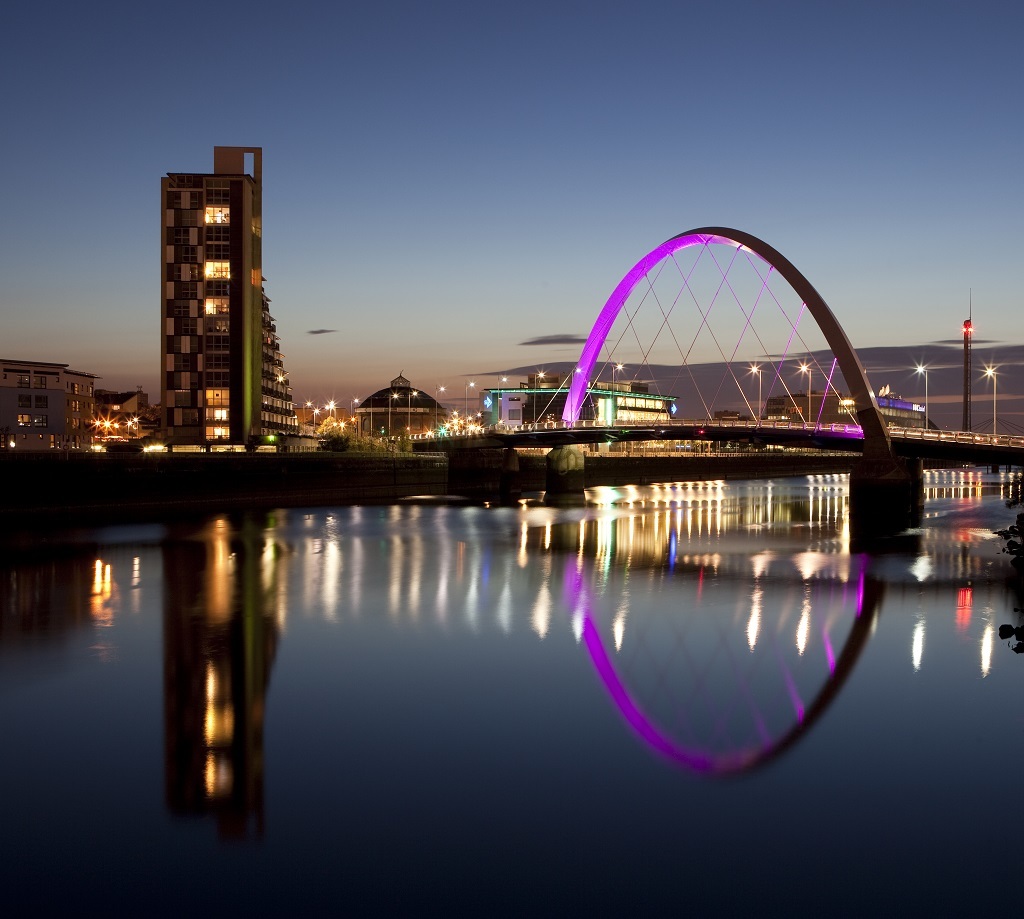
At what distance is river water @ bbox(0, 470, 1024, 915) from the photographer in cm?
967

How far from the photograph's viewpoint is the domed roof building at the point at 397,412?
173 meters

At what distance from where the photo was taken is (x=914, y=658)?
19375 millimetres

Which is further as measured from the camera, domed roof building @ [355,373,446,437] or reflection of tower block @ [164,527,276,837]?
domed roof building @ [355,373,446,437]

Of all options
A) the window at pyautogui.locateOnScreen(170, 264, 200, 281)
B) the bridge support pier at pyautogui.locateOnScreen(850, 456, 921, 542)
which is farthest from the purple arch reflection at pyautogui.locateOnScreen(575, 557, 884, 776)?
the window at pyautogui.locateOnScreen(170, 264, 200, 281)

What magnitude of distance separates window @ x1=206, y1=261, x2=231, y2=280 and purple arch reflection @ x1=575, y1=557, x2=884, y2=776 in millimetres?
74333

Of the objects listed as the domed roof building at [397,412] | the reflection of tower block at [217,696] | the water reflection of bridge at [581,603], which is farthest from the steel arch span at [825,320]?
the domed roof building at [397,412]

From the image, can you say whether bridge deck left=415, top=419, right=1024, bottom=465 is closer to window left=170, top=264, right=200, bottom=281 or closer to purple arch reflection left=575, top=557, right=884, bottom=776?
purple arch reflection left=575, top=557, right=884, bottom=776

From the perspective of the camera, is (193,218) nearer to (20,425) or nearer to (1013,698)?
(20,425)

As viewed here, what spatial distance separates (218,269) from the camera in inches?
3543

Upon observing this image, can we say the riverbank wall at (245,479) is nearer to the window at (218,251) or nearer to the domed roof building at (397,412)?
the window at (218,251)

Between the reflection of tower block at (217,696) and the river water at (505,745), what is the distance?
62mm

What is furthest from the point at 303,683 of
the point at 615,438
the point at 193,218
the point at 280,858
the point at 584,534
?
the point at 193,218

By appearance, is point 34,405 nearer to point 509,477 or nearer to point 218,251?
point 218,251

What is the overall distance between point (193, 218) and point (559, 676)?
81.3 metres
